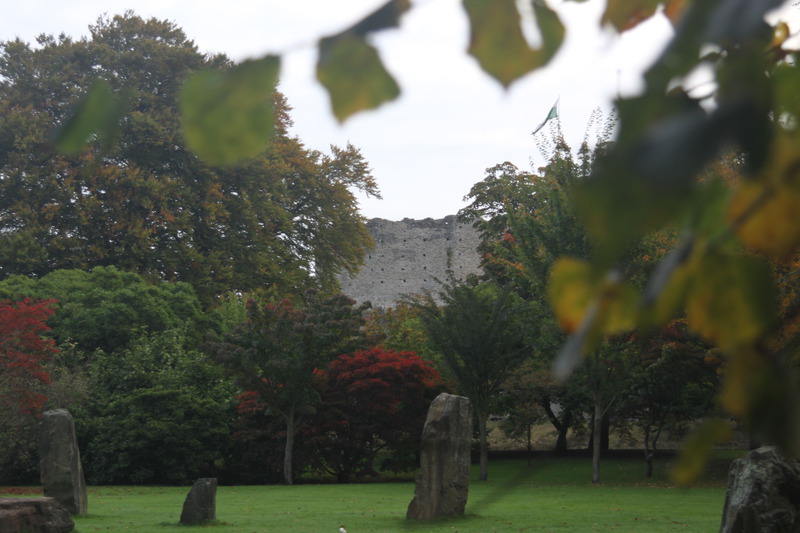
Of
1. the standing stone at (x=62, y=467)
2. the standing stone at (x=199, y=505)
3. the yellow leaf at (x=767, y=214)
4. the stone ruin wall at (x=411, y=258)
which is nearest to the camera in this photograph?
the yellow leaf at (x=767, y=214)

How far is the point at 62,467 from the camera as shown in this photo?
34.8 ft

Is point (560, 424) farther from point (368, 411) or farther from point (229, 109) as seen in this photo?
point (229, 109)

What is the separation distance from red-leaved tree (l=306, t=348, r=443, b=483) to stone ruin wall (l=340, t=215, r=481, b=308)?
17413mm

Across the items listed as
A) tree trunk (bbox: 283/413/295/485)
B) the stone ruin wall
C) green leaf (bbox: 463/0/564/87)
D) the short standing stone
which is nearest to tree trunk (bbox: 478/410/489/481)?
tree trunk (bbox: 283/413/295/485)

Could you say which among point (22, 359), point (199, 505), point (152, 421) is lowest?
point (199, 505)

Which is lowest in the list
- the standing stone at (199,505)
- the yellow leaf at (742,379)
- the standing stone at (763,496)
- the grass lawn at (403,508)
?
the grass lawn at (403,508)

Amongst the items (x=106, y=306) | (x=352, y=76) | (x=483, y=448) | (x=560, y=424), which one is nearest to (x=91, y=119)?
(x=352, y=76)

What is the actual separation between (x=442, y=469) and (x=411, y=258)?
26.6 m

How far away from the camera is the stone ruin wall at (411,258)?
120 ft

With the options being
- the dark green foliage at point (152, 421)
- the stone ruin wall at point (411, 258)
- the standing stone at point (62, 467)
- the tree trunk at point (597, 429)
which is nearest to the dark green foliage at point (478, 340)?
the tree trunk at point (597, 429)

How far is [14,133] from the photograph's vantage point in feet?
65.9

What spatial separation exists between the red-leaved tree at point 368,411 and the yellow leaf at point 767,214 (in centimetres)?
1747

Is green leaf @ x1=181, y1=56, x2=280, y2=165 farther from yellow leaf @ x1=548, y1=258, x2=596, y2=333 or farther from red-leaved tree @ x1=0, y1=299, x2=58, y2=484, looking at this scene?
red-leaved tree @ x1=0, y1=299, x2=58, y2=484

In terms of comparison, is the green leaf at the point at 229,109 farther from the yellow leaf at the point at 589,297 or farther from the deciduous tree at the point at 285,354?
the deciduous tree at the point at 285,354
